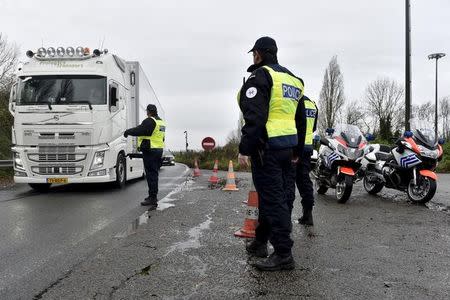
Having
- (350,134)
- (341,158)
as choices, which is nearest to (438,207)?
(341,158)

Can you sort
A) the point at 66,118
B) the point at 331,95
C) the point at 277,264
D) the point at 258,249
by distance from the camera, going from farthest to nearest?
the point at 331,95, the point at 66,118, the point at 258,249, the point at 277,264

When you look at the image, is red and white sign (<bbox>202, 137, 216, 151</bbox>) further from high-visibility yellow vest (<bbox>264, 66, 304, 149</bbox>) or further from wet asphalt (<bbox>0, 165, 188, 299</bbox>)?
high-visibility yellow vest (<bbox>264, 66, 304, 149</bbox>)

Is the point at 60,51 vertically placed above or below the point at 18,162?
above

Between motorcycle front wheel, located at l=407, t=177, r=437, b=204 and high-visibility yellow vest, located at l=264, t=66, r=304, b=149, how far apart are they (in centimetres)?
496

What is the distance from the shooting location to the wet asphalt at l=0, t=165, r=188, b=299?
3.85 meters

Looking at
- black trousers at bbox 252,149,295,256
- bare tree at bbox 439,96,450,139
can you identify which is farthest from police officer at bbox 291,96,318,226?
bare tree at bbox 439,96,450,139

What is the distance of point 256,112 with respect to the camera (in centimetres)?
390

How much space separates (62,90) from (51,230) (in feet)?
17.5

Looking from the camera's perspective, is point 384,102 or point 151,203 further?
point 384,102

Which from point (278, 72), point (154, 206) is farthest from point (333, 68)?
point (278, 72)

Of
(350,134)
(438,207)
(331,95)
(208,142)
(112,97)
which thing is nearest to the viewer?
(438,207)

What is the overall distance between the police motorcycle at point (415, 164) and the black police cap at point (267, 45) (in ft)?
17.0

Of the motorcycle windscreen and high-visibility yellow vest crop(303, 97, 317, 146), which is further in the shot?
the motorcycle windscreen

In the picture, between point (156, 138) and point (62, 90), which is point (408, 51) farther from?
point (62, 90)
